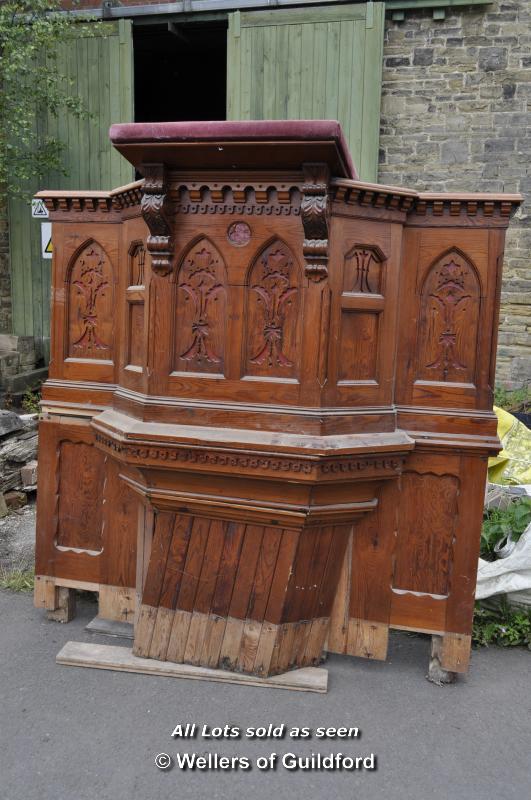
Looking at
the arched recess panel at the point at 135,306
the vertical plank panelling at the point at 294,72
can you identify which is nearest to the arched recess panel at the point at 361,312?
the arched recess panel at the point at 135,306

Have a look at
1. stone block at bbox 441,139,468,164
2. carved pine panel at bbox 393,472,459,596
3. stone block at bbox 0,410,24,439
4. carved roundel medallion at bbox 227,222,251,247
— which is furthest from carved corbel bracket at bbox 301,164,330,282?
stone block at bbox 441,139,468,164

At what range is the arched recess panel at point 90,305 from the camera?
344 centimetres

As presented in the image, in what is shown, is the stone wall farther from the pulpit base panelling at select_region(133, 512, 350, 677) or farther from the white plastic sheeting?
the pulpit base panelling at select_region(133, 512, 350, 677)

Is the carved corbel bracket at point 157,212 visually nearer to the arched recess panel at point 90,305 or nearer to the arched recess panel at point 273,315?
the arched recess panel at point 273,315

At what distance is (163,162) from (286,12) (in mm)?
6647

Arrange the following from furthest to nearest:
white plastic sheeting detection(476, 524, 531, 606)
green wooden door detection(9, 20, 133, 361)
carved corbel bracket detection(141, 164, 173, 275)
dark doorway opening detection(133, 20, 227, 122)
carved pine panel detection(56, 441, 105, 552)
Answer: dark doorway opening detection(133, 20, 227, 122)
green wooden door detection(9, 20, 133, 361)
white plastic sheeting detection(476, 524, 531, 606)
carved pine panel detection(56, 441, 105, 552)
carved corbel bracket detection(141, 164, 173, 275)

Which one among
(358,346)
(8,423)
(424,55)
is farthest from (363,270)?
(424,55)

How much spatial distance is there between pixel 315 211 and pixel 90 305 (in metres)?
1.44

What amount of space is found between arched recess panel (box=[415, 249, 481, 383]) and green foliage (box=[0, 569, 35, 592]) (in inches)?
110

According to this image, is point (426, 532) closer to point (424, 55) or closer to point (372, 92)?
point (372, 92)

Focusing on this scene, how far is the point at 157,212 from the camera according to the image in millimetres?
2795

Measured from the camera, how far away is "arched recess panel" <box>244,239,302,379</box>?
2.85 m

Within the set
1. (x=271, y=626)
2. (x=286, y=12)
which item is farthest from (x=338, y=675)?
(x=286, y=12)

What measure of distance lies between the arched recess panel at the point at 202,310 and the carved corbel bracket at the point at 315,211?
0.43 metres
